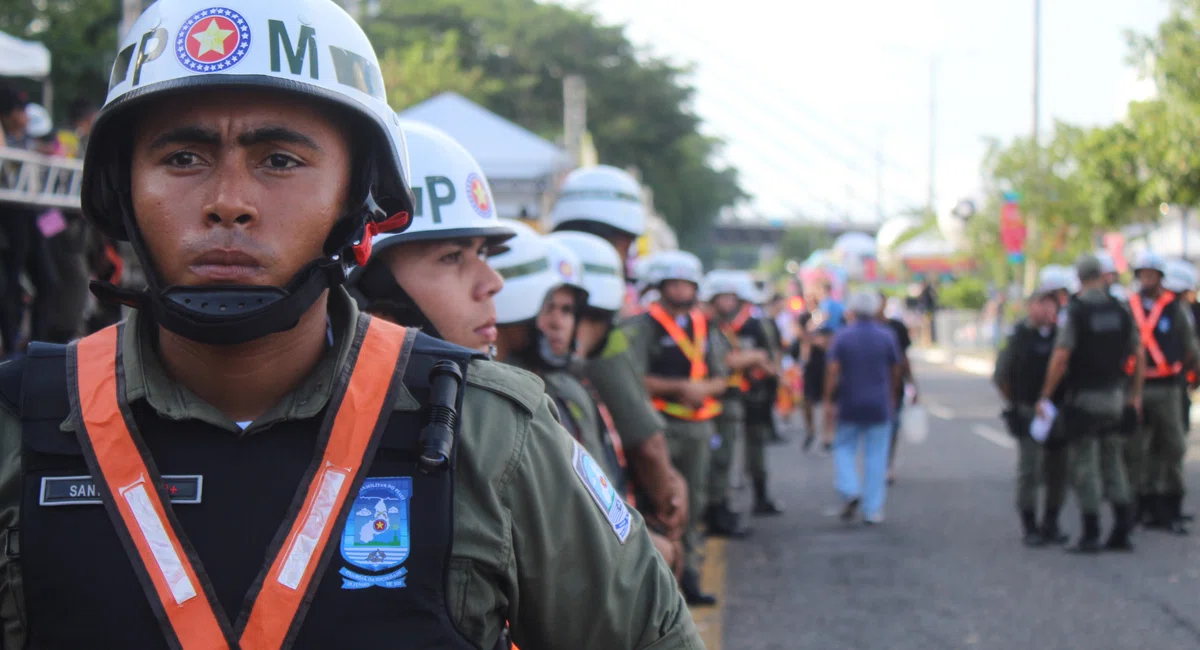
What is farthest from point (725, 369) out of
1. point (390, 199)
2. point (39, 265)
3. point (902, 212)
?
point (902, 212)

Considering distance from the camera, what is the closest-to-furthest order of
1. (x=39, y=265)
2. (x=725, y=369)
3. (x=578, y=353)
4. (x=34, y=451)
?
(x=34, y=451)
(x=578, y=353)
(x=39, y=265)
(x=725, y=369)

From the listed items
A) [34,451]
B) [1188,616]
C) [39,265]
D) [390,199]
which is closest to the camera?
[34,451]

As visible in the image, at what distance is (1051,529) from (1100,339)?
1.37 m

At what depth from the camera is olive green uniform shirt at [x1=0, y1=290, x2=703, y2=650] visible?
74.5 inches

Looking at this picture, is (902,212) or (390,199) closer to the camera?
(390,199)

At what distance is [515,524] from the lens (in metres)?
1.93

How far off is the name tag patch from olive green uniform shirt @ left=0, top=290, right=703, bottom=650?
5 cm

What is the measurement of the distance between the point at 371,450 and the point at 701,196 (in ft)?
213

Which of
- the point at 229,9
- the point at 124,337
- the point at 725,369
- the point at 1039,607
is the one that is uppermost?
the point at 229,9

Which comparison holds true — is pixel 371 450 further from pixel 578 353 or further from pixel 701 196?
pixel 701 196

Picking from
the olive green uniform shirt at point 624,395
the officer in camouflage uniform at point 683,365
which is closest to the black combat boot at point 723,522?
the officer in camouflage uniform at point 683,365

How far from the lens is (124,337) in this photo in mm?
2008

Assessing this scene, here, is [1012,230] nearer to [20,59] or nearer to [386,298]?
[20,59]

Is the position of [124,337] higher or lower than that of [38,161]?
lower
